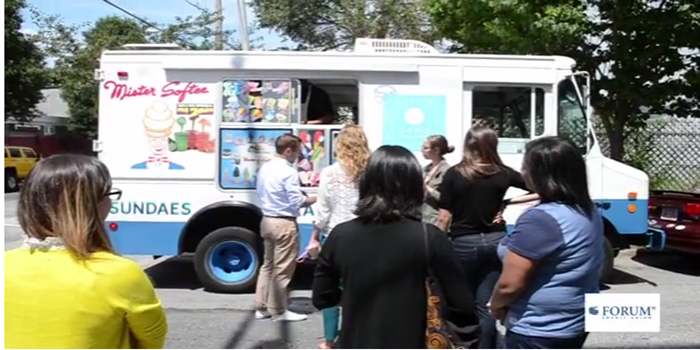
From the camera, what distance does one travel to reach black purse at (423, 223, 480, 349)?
10.9 feet

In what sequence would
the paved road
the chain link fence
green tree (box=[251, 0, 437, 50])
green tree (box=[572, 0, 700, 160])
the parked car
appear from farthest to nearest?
green tree (box=[251, 0, 437, 50]) < the chain link fence < green tree (box=[572, 0, 700, 160]) < the parked car < the paved road

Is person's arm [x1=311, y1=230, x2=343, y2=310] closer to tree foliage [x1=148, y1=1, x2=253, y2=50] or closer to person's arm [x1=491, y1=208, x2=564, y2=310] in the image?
person's arm [x1=491, y1=208, x2=564, y2=310]

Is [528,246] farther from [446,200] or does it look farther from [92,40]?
[92,40]

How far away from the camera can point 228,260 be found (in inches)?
358

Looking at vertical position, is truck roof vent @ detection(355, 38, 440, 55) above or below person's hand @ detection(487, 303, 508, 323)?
above

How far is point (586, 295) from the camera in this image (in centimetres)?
343

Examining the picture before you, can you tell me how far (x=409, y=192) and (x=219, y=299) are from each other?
19.4 feet

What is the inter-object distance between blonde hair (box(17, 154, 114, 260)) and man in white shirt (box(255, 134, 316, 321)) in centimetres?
480

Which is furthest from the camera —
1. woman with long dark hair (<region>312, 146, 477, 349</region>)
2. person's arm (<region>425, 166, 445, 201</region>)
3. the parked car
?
the parked car

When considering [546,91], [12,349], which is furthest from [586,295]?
[546,91]

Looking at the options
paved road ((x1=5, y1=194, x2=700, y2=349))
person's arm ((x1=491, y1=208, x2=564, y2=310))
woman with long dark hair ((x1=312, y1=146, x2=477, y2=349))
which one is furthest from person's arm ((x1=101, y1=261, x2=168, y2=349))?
paved road ((x1=5, y1=194, x2=700, y2=349))

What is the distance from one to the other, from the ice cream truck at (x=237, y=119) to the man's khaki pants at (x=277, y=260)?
126 cm

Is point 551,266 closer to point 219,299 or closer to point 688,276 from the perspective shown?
point 219,299

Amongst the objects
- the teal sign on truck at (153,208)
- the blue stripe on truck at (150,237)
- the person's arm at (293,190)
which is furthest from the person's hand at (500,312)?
the teal sign on truck at (153,208)
